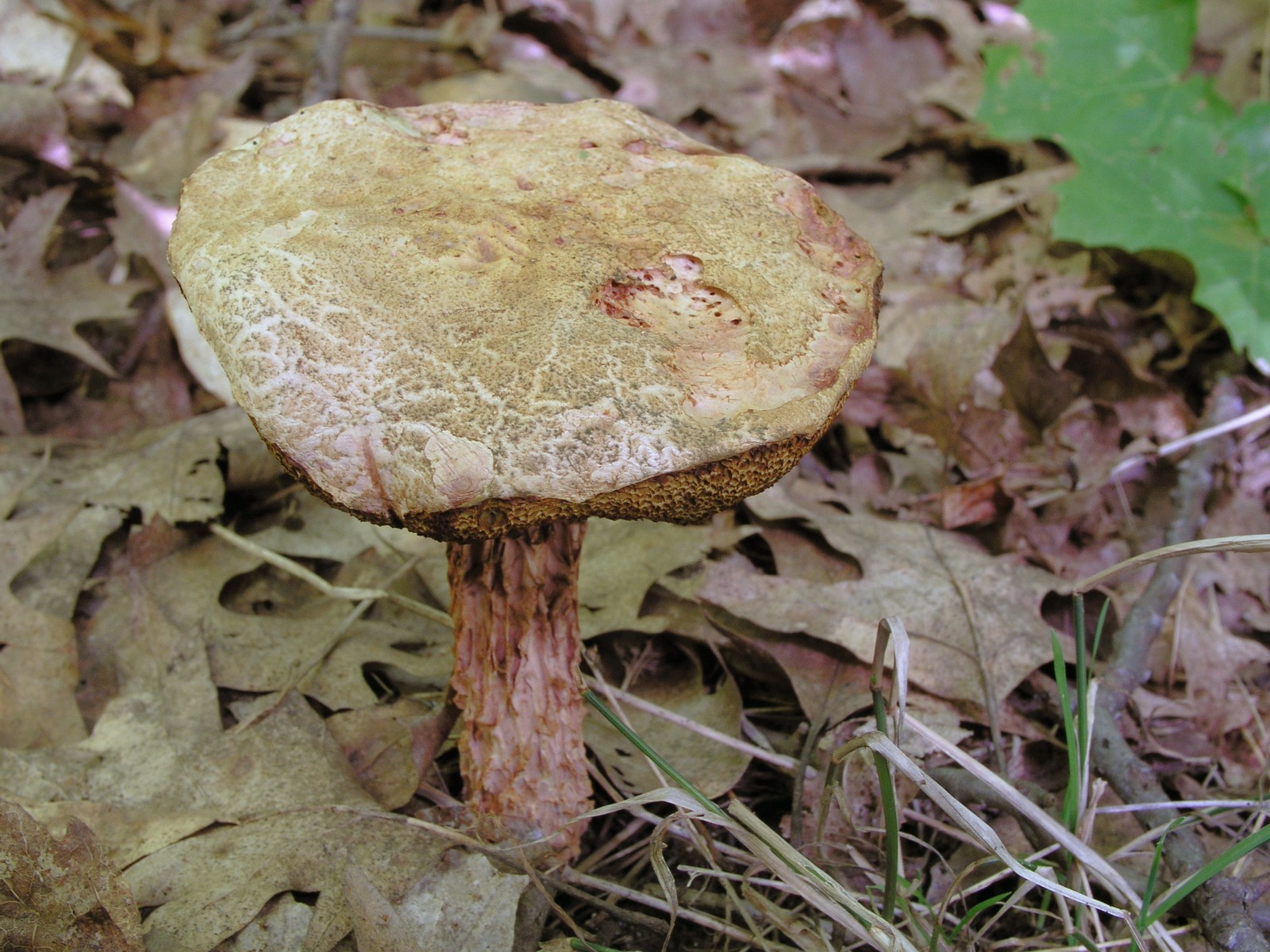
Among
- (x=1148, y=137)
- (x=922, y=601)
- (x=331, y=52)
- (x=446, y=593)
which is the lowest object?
(x=446, y=593)

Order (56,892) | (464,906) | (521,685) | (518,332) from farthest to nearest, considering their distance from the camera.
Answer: (521,685)
(464,906)
(56,892)
(518,332)

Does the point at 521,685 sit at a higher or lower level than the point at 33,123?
lower

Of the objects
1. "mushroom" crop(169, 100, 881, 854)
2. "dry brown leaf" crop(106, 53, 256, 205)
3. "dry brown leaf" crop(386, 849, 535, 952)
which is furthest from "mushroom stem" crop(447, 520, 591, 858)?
"dry brown leaf" crop(106, 53, 256, 205)

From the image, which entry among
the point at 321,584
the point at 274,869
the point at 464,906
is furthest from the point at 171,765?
the point at 464,906

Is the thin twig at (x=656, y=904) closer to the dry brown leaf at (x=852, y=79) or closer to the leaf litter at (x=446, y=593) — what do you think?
the leaf litter at (x=446, y=593)

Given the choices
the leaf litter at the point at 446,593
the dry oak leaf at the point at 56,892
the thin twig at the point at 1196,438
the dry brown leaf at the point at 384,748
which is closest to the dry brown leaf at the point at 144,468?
the leaf litter at the point at 446,593

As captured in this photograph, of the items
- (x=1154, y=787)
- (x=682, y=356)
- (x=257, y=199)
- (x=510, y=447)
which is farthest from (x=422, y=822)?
(x=1154, y=787)

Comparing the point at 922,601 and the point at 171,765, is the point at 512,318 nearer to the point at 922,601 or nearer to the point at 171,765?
the point at 171,765
